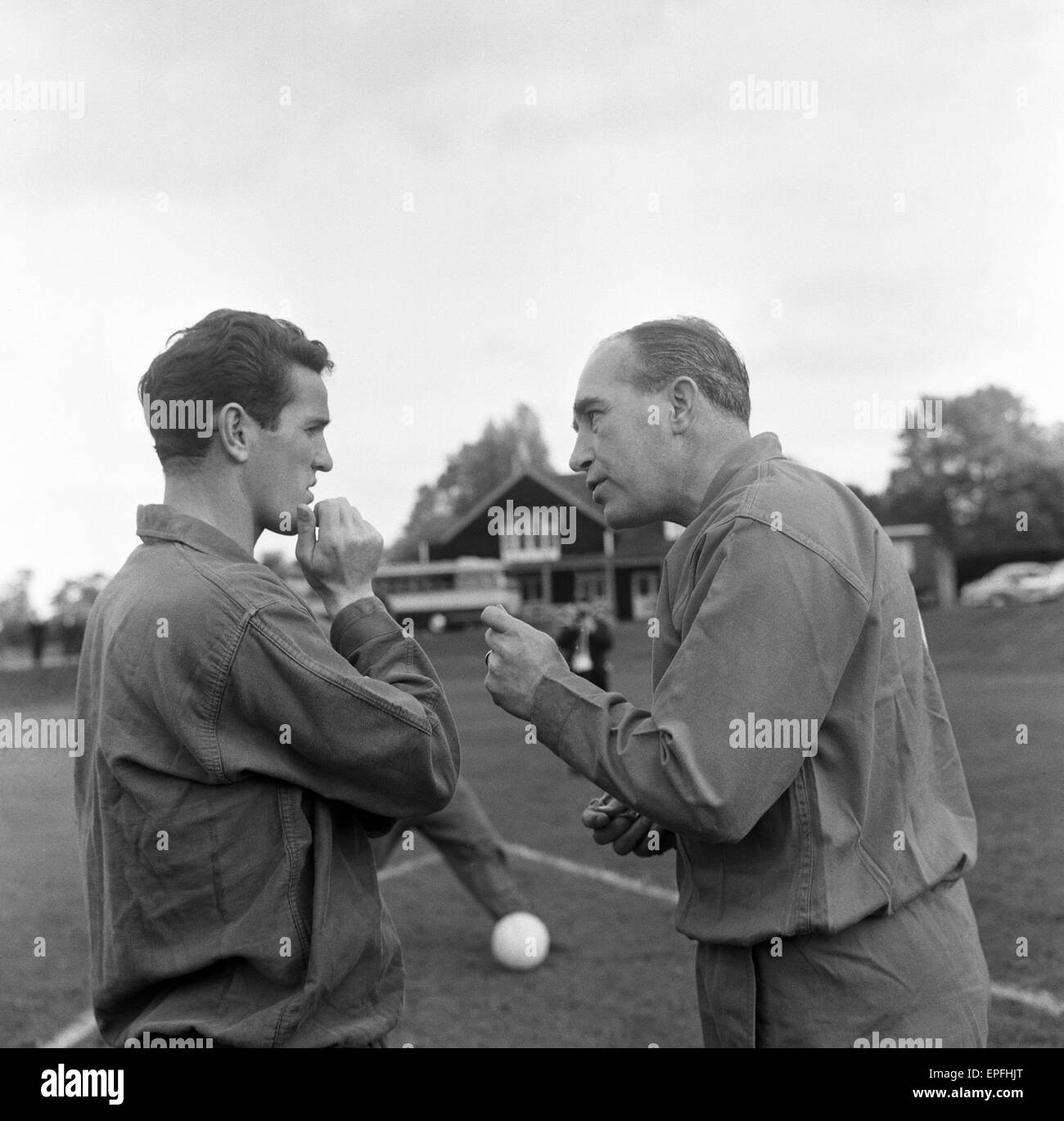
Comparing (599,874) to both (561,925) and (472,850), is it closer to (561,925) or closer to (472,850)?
(561,925)

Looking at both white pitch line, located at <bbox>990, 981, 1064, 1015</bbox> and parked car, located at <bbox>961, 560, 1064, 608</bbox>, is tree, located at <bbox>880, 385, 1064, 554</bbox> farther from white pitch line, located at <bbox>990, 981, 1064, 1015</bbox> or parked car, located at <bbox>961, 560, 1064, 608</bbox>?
white pitch line, located at <bbox>990, 981, 1064, 1015</bbox>

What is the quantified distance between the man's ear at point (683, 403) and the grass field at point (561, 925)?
11.7ft

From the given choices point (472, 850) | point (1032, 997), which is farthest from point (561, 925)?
point (1032, 997)

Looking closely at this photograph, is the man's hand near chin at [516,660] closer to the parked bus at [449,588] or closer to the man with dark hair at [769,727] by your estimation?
the man with dark hair at [769,727]

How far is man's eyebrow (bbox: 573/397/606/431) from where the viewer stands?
9.14 feet

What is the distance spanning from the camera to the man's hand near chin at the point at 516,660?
256 cm

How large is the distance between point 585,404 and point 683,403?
233 millimetres

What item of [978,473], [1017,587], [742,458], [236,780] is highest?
[978,473]

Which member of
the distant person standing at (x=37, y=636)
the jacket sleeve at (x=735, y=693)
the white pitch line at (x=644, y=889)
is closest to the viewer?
the jacket sleeve at (x=735, y=693)

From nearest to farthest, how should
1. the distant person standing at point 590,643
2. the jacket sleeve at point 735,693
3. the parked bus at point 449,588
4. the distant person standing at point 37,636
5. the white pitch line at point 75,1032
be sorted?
1. the jacket sleeve at point 735,693
2. the white pitch line at point 75,1032
3. the distant person standing at point 590,643
4. the distant person standing at point 37,636
5. the parked bus at point 449,588

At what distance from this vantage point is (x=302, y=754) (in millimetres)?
2355

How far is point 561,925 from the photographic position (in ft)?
24.3

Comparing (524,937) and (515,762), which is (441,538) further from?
(524,937)

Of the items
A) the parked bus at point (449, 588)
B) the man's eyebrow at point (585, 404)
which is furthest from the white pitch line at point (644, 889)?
the parked bus at point (449, 588)
